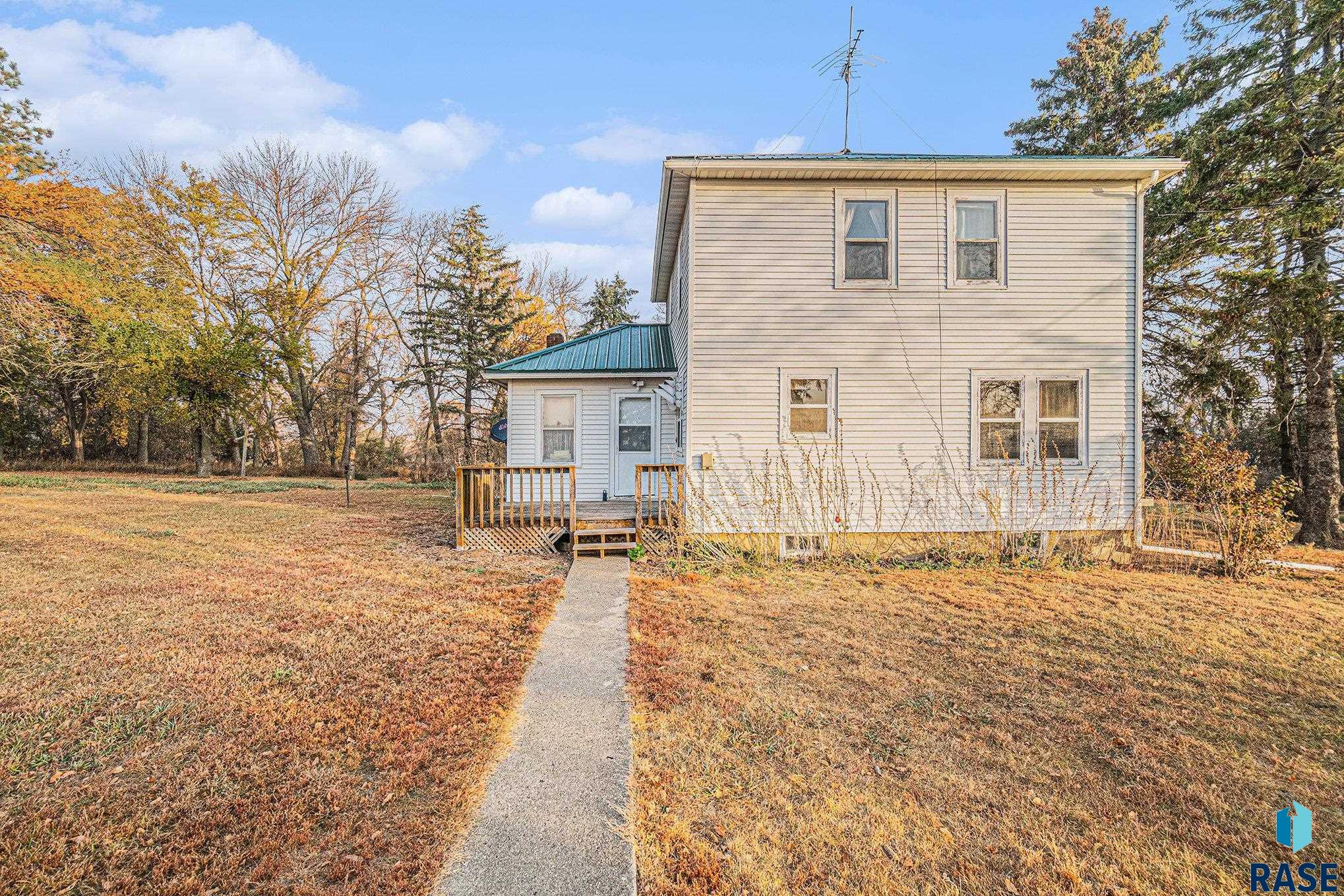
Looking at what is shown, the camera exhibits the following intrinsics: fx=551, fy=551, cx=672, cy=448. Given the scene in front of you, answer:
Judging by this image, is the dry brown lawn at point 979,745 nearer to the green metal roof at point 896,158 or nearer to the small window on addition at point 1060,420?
the small window on addition at point 1060,420

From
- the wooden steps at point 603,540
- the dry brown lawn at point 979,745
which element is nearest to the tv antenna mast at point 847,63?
the wooden steps at point 603,540

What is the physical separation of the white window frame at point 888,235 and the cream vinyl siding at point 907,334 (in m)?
0.08

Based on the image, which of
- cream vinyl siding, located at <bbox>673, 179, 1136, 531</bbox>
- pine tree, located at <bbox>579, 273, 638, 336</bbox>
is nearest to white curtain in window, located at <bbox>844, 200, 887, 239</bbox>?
cream vinyl siding, located at <bbox>673, 179, 1136, 531</bbox>

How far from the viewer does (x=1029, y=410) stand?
857cm

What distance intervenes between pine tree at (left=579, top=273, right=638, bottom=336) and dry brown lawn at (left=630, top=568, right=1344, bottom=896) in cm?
2338

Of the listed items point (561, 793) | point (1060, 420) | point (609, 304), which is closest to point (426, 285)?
point (609, 304)

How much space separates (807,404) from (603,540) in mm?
3814

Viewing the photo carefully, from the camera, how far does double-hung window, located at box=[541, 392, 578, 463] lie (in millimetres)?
10891

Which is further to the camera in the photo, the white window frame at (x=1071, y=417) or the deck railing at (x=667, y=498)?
the white window frame at (x=1071, y=417)

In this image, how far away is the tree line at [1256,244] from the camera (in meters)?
8.98

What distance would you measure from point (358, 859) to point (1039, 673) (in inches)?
187

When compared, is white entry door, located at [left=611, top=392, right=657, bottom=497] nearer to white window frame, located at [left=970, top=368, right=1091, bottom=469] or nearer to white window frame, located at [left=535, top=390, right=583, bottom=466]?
white window frame, located at [left=535, top=390, right=583, bottom=466]

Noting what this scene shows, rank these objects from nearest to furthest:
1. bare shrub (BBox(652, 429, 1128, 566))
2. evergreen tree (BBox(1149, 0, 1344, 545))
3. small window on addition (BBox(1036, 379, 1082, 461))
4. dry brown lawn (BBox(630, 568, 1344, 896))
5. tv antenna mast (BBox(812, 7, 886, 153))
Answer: dry brown lawn (BBox(630, 568, 1344, 896)) < bare shrub (BBox(652, 429, 1128, 566)) < small window on addition (BBox(1036, 379, 1082, 461)) < evergreen tree (BBox(1149, 0, 1344, 545)) < tv antenna mast (BBox(812, 7, 886, 153))

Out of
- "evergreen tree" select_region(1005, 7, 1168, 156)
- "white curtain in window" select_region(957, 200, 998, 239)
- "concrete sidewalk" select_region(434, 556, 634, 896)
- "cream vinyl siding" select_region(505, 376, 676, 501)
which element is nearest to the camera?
"concrete sidewalk" select_region(434, 556, 634, 896)
